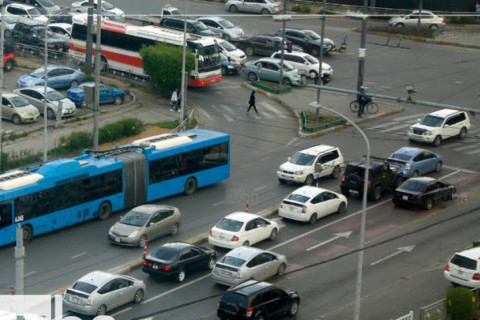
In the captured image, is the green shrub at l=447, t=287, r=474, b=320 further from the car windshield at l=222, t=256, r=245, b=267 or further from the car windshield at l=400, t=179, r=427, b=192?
the car windshield at l=400, t=179, r=427, b=192

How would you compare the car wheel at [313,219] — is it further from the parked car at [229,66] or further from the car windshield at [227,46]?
the car windshield at [227,46]

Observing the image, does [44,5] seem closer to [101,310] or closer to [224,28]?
[224,28]

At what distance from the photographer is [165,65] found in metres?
64.1

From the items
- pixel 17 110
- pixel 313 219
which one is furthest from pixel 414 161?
pixel 17 110

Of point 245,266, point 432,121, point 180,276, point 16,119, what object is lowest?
point 180,276

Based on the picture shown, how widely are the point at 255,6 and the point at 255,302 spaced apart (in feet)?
175

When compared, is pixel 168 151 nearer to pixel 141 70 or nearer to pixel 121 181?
pixel 121 181

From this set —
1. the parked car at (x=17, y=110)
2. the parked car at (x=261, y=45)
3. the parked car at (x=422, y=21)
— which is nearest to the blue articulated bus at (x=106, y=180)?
the parked car at (x=17, y=110)

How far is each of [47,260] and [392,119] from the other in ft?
90.7

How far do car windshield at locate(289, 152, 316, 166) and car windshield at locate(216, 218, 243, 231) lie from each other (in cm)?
859

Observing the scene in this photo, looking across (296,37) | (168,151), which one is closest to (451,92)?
(296,37)

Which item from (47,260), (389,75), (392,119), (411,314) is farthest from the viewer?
(389,75)

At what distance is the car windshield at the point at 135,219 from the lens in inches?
1684

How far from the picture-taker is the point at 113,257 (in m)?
41.5
